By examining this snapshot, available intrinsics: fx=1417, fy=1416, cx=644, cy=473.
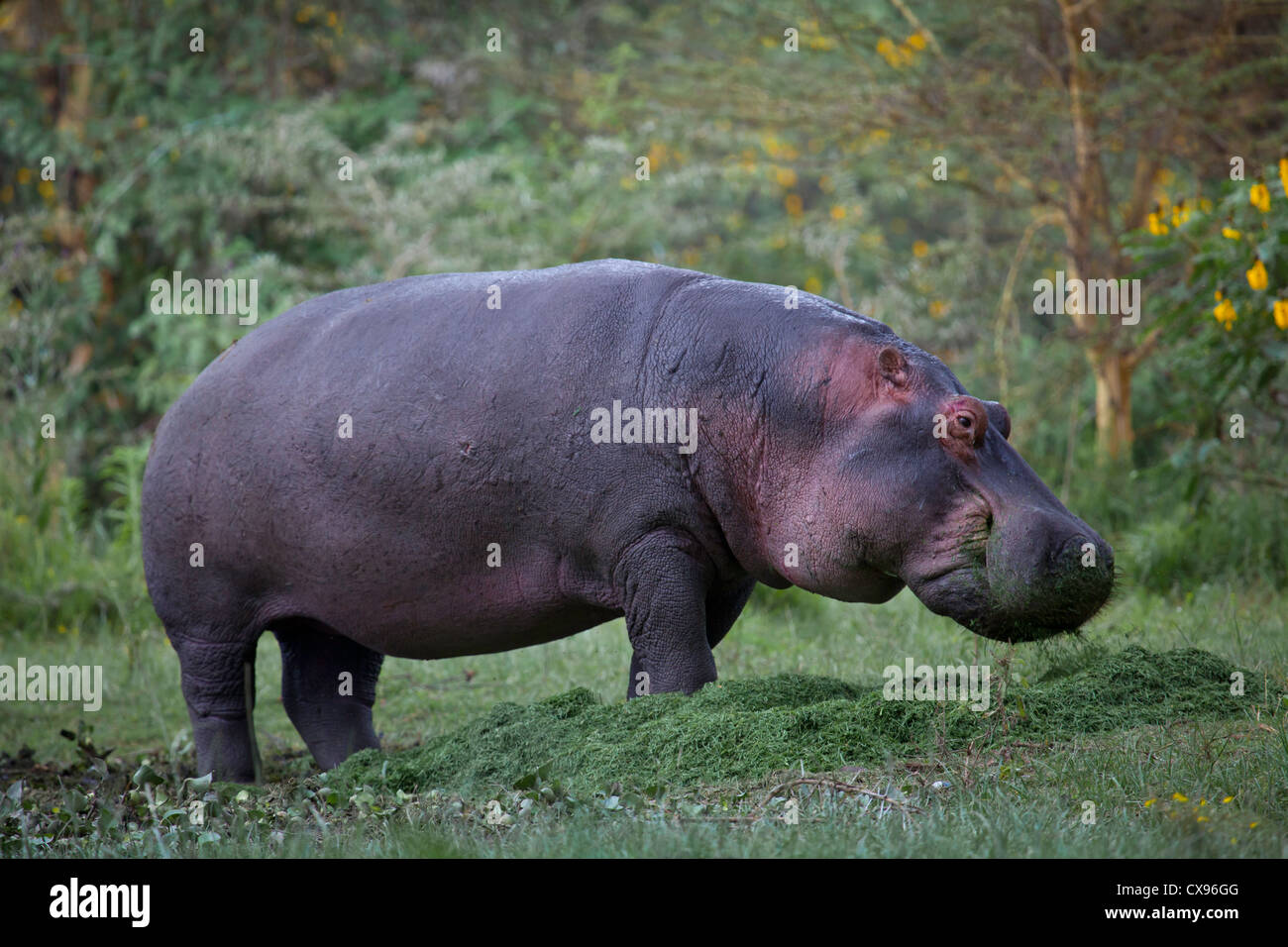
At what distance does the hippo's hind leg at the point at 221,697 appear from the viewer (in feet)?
18.0

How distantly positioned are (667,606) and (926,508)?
894mm

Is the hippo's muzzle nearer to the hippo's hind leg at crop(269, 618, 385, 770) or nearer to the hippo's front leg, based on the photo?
the hippo's front leg

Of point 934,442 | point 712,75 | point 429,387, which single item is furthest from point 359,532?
point 712,75

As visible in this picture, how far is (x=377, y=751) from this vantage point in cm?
515

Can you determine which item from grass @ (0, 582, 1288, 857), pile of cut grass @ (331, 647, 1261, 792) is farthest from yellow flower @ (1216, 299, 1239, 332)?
pile of cut grass @ (331, 647, 1261, 792)

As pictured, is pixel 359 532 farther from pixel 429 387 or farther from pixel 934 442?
pixel 934 442

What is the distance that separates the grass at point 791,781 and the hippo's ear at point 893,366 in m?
0.93

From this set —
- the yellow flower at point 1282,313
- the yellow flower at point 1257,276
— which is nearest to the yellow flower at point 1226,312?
the yellow flower at point 1257,276

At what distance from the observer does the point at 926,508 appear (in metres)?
4.39

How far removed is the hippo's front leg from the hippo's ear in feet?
2.76

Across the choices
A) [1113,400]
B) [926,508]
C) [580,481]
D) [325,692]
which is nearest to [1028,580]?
[926,508]
